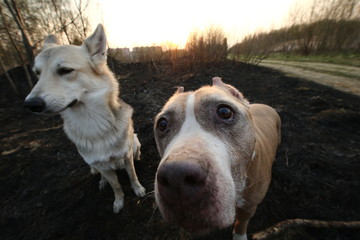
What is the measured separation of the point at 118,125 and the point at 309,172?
388 centimetres

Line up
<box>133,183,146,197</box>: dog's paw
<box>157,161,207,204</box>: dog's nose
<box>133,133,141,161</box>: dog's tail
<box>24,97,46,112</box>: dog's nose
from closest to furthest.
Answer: <box>157,161,207,204</box>: dog's nose < <box>24,97,46,112</box>: dog's nose < <box>133,183,146,197</box>: dog's paw < <box>133,133,141,161</box>: dog's tail

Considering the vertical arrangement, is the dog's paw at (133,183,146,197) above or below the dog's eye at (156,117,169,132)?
below

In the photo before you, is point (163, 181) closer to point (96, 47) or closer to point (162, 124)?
point (162, 124)

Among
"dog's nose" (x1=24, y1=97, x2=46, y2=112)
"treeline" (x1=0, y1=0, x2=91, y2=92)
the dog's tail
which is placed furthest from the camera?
"treeline" (x1=0, y1=0, x2=91, y2=92)

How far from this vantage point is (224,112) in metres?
1.65

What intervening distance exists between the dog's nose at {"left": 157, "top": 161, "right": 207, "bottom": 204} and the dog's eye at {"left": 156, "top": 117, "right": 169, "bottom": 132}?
833 millimetres

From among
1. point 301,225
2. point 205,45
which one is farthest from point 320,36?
point 301,225

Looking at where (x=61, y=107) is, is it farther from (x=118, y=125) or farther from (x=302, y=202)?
(x=302, y=202)

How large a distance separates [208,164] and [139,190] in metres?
2.70

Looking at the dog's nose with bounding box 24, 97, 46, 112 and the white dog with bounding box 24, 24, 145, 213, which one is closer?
the dog's nose with bounding box 24, 97, 46, 112

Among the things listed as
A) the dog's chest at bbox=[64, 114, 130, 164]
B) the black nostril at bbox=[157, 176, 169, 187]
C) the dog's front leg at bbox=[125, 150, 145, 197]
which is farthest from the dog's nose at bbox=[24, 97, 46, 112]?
the black nostril at bbox=[157, 176, 169, 187]

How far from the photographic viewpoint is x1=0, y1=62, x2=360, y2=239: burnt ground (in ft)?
8.61

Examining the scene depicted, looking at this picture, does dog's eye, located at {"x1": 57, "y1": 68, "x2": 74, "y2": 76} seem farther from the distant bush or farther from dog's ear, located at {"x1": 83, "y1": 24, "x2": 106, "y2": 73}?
the distant bush

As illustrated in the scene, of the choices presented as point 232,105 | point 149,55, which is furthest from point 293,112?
Answer: point 149,55
